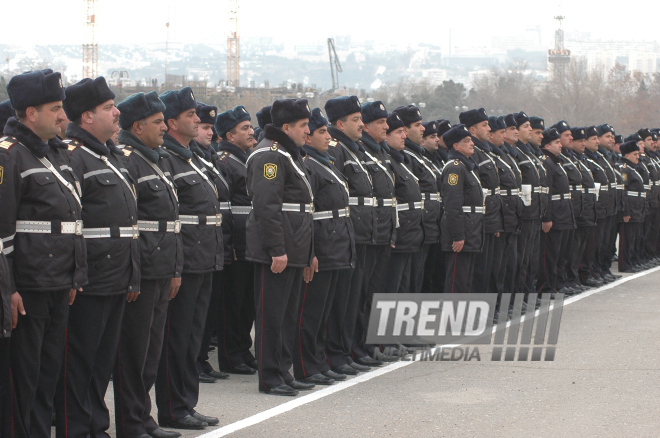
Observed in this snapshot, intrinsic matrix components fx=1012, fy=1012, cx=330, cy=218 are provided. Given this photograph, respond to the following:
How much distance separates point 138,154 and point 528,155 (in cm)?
682

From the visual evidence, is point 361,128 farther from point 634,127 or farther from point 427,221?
point 634,127

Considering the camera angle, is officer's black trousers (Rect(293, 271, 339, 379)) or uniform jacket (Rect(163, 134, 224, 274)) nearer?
uniform jacket (Rect(163, 134, 224, 274))

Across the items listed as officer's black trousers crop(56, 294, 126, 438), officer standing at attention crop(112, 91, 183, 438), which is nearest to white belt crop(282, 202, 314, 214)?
officer standing at attention crop(112, 91, 183, 438)

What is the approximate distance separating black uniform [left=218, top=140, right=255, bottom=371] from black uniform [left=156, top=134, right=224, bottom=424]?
1.47m

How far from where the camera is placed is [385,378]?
7871 millimetres

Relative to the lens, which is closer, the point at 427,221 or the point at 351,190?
the point at 351,190

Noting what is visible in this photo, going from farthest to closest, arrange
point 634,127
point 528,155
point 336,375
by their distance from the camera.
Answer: point 634,127, point 528,155, point 336,375

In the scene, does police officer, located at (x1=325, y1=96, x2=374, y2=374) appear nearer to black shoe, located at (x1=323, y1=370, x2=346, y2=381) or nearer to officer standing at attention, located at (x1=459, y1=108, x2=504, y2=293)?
black shoe, located at (x1=323, y1=370, x2=346, y2=381)

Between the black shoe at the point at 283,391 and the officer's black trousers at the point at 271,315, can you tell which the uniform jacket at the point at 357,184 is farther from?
the black shoe at the point at 283,391

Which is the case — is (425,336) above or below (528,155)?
below

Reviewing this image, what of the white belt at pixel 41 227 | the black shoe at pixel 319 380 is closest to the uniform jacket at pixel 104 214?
the white belt at pixel 41 227

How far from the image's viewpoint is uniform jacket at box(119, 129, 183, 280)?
6.03 m

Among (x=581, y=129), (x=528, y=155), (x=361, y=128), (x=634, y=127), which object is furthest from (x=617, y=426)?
(x=634, y=127)

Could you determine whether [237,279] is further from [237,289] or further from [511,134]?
[511,134]
